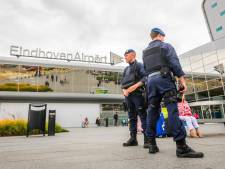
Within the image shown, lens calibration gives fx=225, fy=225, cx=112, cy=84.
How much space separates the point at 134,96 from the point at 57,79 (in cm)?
2695

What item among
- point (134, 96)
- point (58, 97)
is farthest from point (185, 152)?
point (58, 97)

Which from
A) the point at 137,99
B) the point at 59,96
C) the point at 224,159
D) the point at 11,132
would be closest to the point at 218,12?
the point at 224,159

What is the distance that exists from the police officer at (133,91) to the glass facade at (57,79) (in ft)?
85.4

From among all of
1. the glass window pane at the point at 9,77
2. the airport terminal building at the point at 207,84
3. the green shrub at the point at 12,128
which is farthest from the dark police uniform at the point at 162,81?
the glass window pane at the point at 9,77

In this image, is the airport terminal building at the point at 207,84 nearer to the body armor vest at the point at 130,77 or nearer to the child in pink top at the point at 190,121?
the child in pink top at the point at 190,121

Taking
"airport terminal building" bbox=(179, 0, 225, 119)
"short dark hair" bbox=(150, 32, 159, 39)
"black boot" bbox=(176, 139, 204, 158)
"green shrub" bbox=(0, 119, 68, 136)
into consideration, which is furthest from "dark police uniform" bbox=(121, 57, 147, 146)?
"airport terminal building" bbox=(179, 0, 225, 119)

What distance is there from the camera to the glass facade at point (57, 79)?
92.4 ft

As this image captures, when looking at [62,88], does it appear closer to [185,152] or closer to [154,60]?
[154,60]

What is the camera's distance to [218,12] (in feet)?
4.02

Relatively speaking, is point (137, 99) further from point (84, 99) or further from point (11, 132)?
point (84, 99)

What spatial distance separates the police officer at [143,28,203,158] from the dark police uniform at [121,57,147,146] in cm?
73

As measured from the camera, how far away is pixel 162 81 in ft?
11.0

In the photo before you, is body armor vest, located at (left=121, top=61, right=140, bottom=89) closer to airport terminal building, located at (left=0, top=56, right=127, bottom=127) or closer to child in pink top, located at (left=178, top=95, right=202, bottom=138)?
child in pink top, located at (left=178, top=95, right=202, bottom=138)

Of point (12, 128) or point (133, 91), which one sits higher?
point (133, 91)
